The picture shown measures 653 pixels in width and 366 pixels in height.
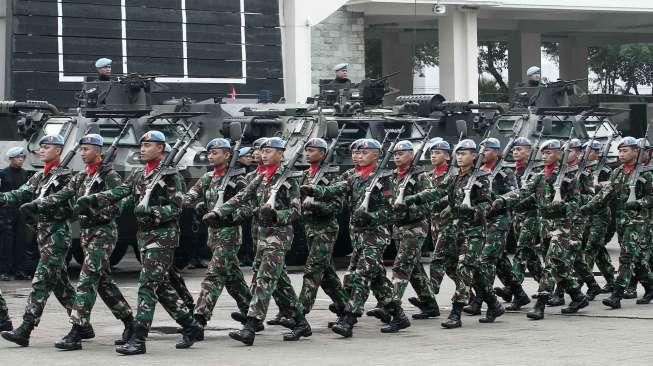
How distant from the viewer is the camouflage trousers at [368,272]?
13.2m

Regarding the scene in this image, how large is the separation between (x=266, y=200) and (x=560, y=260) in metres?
3.24

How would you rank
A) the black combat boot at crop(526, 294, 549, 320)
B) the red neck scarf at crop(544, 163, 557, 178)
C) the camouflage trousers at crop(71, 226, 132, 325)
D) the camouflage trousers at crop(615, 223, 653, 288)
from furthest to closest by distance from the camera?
the camouflage trousers at crop(615, 223, 653, 288) → the red neck scarf at crop(544, 163, 557, 178) → the black combat boot at crop(526, 294, 549, 320) → the camouflage trousers at crop(71, 226, 132, 325)

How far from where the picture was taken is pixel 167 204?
1236 centimetres

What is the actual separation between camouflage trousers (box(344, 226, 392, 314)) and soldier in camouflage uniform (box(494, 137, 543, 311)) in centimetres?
185

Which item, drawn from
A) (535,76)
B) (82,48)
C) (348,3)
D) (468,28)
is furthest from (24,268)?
(468,28)

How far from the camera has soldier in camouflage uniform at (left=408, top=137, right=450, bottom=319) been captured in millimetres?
14195

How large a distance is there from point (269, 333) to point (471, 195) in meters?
2.27

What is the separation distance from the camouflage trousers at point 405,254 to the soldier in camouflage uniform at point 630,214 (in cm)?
240

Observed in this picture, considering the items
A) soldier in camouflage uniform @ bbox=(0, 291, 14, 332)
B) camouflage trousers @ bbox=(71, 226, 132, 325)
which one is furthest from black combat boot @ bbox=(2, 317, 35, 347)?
soldier in camouflage uniform @ bbox=(0, 291, 14, 332)

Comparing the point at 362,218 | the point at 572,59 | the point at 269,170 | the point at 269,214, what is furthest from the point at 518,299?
the point at 572,59

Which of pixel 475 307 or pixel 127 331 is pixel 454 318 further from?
pixel 127 331

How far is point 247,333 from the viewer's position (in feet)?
41.1

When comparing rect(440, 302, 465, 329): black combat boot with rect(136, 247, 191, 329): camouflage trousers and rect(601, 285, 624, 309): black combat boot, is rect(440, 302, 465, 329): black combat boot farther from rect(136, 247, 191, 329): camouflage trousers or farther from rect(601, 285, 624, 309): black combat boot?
rect(136, 247, 191, 329): camouflage trousers

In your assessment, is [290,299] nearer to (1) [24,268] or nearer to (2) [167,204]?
(2) [167,204]
